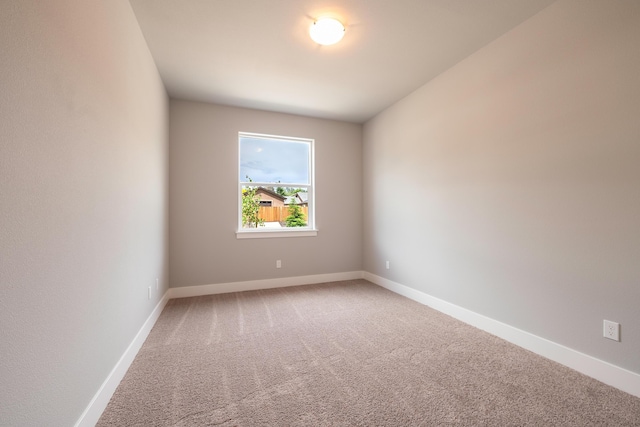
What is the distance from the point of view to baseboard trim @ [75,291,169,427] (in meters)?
1.34

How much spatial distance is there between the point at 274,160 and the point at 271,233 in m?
1.09

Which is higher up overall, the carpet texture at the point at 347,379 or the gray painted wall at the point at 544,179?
the gray painted wall at the point at 544,179

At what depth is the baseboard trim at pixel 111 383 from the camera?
134cm

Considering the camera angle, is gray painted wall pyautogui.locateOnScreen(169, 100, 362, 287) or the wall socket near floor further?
gray painted wall pyautogui.locateOnScreen(169, 100, 362, 287)

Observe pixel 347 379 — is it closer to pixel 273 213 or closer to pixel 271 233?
pixel 271 233

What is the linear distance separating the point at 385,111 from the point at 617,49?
2.47 m

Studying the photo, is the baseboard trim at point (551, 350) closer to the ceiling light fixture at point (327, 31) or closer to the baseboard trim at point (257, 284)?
the baseboard trim at point (257, 284)

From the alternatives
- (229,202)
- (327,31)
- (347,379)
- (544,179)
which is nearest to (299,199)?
(229,202)

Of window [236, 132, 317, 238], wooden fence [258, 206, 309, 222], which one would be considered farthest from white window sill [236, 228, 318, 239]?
wooden fence [258, 206, 309, 222]

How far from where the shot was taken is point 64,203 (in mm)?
1165

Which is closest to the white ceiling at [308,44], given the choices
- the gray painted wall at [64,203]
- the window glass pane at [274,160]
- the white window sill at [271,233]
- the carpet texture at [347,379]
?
the gray painted wall at [64,203]

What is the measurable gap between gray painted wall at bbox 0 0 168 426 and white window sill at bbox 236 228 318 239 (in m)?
1.83

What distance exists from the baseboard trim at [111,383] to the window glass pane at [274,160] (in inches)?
89.1

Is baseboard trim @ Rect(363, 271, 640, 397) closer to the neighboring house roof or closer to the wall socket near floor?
the wall socket near floor
